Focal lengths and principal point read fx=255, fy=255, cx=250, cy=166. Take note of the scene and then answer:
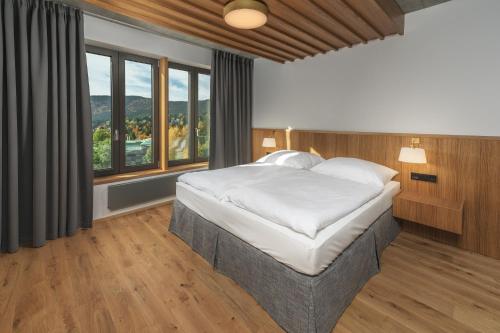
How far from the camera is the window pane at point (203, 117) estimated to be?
4.17 metres

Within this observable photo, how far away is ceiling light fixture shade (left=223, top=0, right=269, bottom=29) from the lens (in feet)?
6.54

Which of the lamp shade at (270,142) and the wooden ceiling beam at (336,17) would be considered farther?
the lamp shade at (270,142)

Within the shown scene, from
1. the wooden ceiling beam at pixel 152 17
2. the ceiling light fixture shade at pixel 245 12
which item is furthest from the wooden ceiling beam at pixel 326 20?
the wooden ceiling beam at pixel 152 17

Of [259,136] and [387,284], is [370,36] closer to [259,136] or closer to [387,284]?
[259,136]

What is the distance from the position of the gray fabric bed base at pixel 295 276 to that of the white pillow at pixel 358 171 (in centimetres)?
37

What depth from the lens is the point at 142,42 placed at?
3172 millimetres

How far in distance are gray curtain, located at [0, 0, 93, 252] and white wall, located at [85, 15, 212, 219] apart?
240mm

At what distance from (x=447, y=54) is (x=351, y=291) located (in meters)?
2.42

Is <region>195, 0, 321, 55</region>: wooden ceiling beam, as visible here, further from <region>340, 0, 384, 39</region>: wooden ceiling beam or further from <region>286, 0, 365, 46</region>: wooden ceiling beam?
<region>340, 0, 384, 39</region>: wooden ceiling beam

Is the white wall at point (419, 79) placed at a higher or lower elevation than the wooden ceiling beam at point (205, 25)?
lower

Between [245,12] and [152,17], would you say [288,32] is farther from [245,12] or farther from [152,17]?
[152,17]

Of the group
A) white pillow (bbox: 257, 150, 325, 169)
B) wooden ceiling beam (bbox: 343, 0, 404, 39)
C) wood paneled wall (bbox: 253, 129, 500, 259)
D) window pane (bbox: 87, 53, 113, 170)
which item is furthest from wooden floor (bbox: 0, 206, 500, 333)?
wooden ceiling beam (bbox: 343, 0, 404, 39)

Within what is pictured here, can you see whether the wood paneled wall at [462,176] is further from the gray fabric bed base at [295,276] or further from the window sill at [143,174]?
the window sill at [143,174]

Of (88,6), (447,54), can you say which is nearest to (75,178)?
(88,6)
